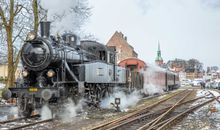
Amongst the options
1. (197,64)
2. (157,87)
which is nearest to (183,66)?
(197,64)

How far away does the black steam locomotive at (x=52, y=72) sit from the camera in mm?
14853

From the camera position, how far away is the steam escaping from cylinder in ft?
67.7

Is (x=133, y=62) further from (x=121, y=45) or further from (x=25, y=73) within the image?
(x=121, y=45)

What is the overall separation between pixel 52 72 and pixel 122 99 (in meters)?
8.77

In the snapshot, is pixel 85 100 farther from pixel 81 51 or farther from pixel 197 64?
pixel 197 64

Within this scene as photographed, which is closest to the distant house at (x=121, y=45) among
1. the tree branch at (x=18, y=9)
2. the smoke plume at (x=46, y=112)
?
the tree branch at (x=18, y=9)

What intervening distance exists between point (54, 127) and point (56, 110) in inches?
129

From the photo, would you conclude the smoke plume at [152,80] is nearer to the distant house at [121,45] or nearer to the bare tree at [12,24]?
the bare tree at [12,24]

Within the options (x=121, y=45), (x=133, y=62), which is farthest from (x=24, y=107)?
(x=121, y=45)

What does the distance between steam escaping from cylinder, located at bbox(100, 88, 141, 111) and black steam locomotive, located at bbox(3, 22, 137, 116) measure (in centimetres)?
248

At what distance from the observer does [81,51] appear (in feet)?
58.6

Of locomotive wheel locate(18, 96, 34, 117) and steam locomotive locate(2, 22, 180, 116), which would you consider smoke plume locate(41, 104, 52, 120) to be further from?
locomotive wheel locate(18, 96, 34, 117)

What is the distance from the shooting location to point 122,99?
23.3 metres

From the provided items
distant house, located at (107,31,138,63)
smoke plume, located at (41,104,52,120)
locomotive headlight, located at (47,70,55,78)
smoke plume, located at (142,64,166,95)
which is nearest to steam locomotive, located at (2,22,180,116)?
locomotive headlight, located at (47,70,55,78)
